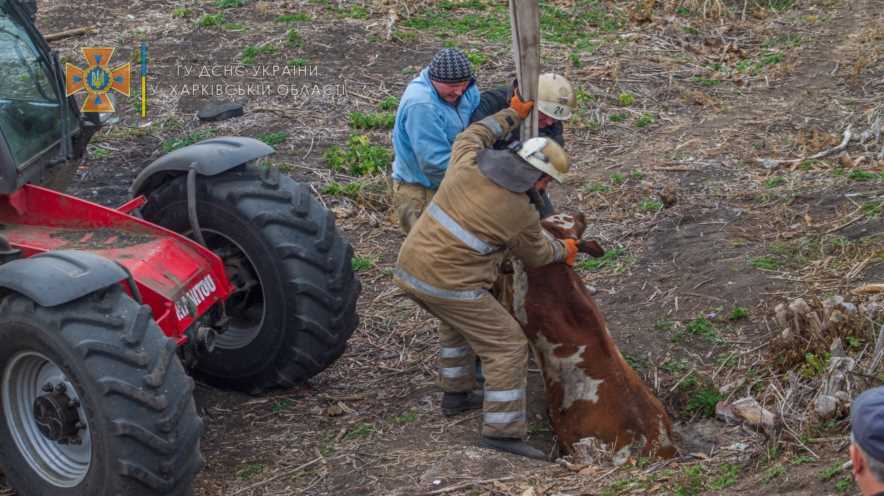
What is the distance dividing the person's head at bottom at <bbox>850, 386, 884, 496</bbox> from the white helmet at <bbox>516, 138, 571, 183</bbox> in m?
2.66

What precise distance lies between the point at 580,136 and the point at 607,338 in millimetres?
4605

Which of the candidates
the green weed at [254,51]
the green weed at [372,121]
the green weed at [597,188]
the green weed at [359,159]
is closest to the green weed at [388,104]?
the green weed at [372,121]

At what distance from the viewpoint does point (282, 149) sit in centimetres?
1008

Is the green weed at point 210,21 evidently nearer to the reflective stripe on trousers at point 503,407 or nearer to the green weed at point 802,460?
the reflective stripe on trousers at point 503,407

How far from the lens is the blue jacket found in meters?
6.52

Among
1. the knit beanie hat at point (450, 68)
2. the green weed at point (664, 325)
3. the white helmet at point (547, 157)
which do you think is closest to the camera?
the white helmet at point (547, 157)

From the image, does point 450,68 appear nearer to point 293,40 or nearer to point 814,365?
point 814,365

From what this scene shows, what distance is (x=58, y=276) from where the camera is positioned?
15.9 feet

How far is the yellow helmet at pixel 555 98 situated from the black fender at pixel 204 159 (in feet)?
5.26

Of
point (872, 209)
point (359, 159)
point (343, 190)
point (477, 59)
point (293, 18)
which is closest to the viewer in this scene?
point (872, 209)

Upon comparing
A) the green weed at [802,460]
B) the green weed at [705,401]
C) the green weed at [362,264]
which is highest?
the green weed at [802,460]

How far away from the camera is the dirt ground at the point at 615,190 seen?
561cm

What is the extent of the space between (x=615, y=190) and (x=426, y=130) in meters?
2.80

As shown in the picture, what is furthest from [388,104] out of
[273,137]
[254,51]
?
[254,51]
